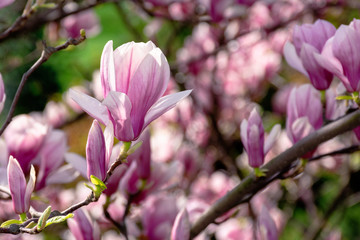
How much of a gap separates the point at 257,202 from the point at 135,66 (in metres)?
1.27

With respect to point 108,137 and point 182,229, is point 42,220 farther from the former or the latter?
point 182,229

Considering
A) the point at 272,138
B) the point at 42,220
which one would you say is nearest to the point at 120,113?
the point at 42,220

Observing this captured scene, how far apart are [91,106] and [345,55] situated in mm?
345

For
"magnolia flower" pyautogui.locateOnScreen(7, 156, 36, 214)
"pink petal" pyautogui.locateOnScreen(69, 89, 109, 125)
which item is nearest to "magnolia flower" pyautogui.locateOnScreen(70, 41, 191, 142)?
"pink petal" pyautogui.locateOnScreen(69, 89, 109, 125)

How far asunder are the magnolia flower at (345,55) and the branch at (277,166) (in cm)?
5

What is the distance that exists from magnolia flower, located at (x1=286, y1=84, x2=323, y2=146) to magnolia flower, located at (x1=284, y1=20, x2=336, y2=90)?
0.03 meters

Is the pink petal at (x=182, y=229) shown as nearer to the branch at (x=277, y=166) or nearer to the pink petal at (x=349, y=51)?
the branch at (x=277, y=166)

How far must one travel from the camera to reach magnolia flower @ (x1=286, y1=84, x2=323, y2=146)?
71 cm

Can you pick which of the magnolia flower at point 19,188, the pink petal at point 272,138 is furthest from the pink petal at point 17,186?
the pink petal at point 272,138

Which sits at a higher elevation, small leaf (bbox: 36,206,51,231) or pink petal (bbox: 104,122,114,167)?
pink petal (bbox: 104,122,114,167)

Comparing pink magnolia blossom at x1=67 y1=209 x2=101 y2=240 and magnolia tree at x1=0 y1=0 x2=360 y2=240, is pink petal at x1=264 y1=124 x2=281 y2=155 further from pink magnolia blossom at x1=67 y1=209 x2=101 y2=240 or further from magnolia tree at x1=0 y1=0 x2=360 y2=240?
pink magnolia blossom at x1=67 y1=209 x2=101 y2=240

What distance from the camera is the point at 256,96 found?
214 centimetres

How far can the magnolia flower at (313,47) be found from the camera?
0.67m

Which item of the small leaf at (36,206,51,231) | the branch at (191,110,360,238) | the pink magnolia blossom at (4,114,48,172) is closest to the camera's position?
the small leaf at (36,206,51,231)
